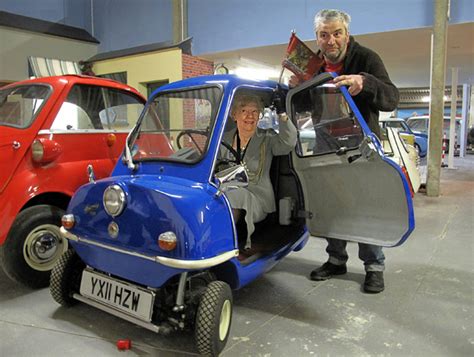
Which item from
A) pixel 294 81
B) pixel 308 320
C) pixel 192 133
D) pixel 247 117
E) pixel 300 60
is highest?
pixel 300 60

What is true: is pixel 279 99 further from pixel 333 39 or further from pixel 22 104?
pixel 22 104

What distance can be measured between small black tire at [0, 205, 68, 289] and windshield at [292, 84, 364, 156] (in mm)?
2058

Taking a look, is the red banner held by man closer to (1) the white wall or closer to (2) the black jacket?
(2) the black jacket

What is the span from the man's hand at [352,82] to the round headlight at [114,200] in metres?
1.50

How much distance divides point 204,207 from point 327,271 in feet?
5.61

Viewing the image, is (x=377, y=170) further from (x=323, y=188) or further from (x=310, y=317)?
(x=310, y=317)

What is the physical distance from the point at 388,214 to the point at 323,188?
1.69 ft

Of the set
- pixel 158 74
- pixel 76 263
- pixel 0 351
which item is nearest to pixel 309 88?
pixel 76 263

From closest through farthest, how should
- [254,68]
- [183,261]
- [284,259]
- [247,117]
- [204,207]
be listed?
[183,261], [204,207], [247,117], [284,259], [254,68]

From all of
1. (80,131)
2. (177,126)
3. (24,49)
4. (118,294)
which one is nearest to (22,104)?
(80,131)

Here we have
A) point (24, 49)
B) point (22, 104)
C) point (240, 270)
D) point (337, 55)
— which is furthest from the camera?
point (24, 49)

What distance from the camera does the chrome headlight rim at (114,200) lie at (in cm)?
212

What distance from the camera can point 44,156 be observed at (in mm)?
3049

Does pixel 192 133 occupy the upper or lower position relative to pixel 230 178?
upper
